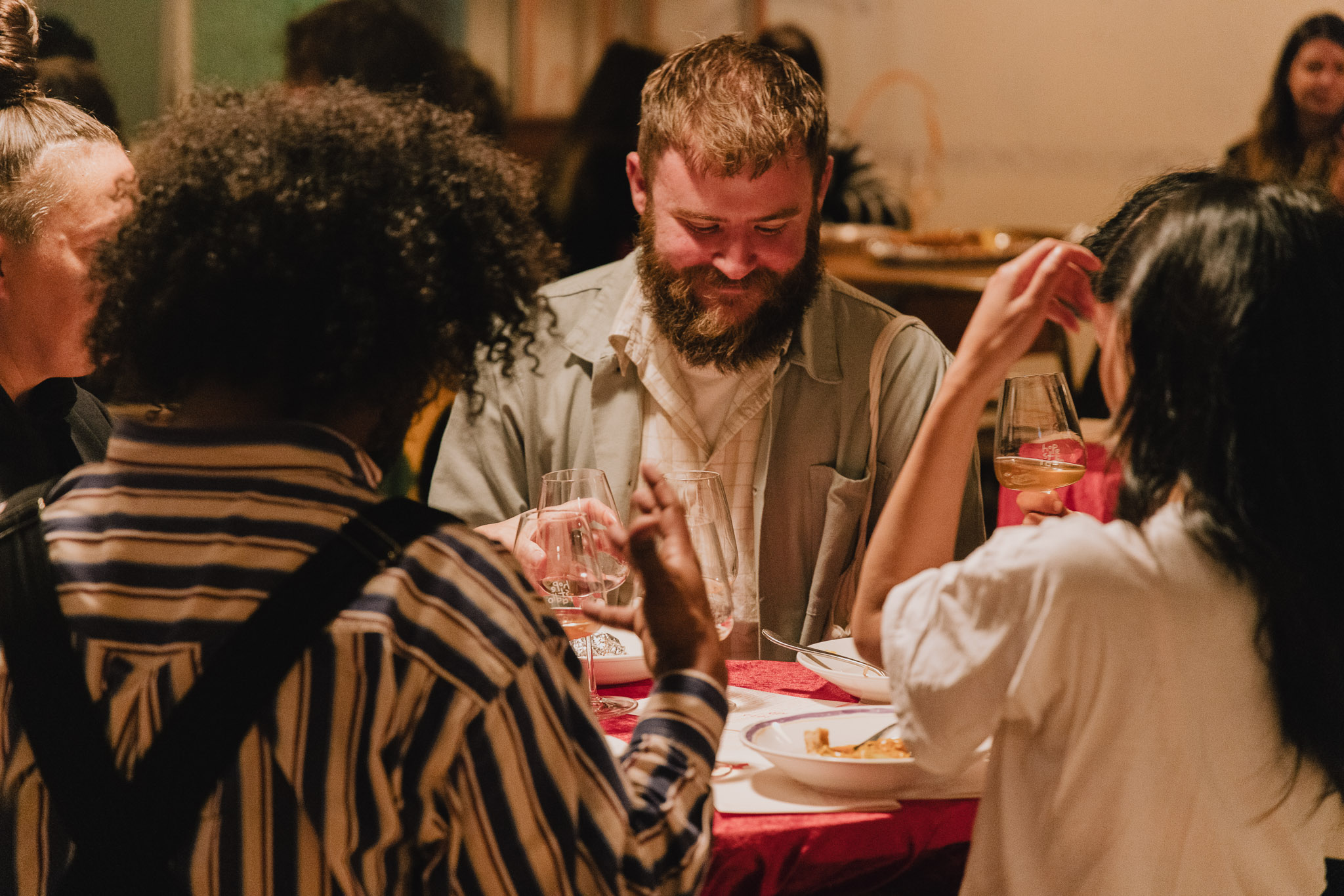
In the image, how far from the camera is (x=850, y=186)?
233 inches

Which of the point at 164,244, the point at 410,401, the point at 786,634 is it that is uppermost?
the point at 164,244

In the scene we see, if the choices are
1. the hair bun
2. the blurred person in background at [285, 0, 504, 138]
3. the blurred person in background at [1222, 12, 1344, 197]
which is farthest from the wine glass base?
the blurred person in background at [1222, 12, 1344, 197]

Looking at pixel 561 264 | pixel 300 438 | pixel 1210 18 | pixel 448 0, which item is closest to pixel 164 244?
pixel 300 438

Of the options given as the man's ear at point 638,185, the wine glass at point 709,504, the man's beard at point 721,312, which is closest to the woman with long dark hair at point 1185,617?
the wine glass at point 709,504

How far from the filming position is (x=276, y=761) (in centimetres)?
94

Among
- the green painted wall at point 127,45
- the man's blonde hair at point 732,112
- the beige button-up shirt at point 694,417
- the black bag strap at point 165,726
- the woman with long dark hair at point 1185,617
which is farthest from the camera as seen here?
the green painted wall at point 127,45

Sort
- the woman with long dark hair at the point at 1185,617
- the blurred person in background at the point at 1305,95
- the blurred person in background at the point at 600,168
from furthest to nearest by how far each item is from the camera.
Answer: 1. the blurred person in background at the point at 600,168
2. the blurred person in background at the point at 1305,95
3. the woman with long dark hair at the point at 1185,617

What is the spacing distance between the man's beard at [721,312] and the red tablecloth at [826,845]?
1120 mm

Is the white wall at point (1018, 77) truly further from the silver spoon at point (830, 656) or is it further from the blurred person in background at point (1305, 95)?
the silver spoon at point (830, 656)

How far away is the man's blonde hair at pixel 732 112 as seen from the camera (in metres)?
2.23

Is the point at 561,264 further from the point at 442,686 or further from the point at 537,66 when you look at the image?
the point at 537,66

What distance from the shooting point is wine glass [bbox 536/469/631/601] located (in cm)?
158

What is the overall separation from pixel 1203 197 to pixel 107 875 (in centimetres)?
112

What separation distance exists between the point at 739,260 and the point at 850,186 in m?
3.81
